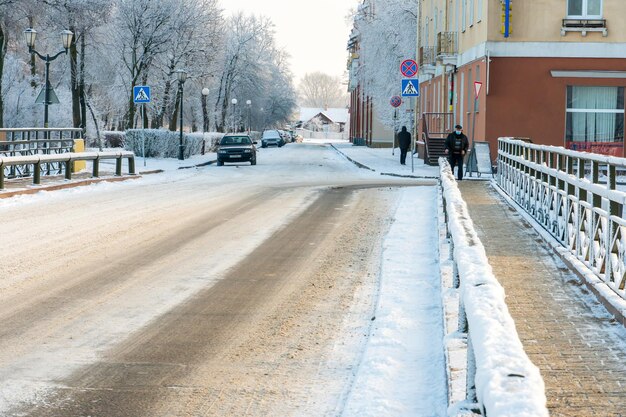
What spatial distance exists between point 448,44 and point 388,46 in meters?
18.7

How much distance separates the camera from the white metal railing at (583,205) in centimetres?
836

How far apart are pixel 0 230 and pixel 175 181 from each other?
545 inches

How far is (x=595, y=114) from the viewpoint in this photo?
109ft

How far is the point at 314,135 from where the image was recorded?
182 m

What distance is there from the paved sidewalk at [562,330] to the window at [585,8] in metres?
21.6

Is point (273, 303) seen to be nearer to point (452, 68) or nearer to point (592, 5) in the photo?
point (592, 5)

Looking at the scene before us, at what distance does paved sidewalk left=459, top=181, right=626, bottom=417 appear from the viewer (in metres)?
5.23

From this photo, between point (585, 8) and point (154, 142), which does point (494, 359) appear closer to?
point (585, 8)

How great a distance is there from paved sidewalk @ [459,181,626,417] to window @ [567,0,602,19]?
70.8 ft

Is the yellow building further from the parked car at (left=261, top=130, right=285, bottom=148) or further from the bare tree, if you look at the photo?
the parked car at (left=261, top=130, right=285, bottom=148)

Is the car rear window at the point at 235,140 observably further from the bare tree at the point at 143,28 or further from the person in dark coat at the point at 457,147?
the person in dark coat at the point at 457,147

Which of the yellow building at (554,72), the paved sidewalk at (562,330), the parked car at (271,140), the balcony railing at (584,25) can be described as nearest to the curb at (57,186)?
the paved sidewalk at (562,330)

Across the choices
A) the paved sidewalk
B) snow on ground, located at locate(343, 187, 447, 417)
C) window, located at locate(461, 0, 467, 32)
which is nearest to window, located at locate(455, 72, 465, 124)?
window, located at locate(461, 0, 467, 32)

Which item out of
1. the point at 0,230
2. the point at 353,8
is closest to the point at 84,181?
the point at 0,230
